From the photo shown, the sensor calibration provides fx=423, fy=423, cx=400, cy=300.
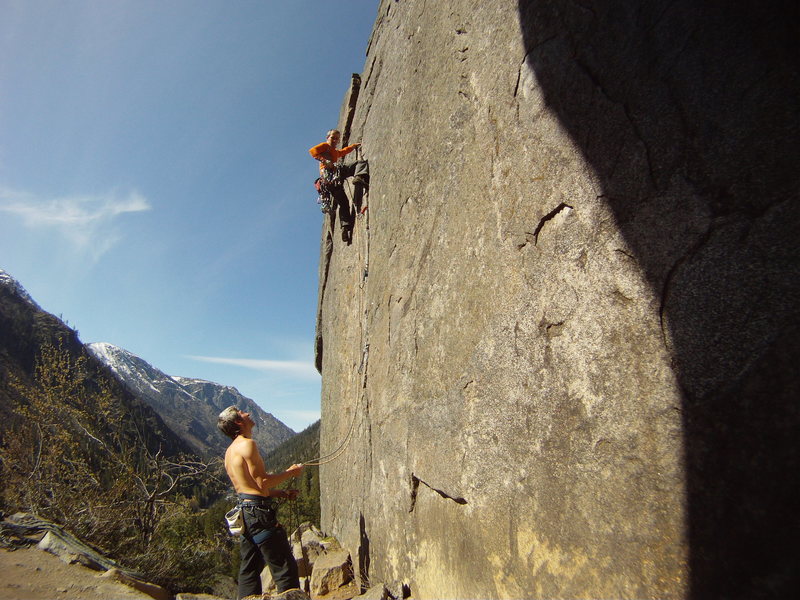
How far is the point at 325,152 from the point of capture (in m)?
6.69

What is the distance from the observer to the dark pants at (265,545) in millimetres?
3320

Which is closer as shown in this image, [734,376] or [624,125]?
[734,376]

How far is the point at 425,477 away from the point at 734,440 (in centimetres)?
203

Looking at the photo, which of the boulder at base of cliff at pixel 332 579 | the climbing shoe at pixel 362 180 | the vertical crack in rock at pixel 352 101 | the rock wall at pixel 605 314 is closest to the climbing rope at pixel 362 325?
the climbing shoe at pixel 362 180

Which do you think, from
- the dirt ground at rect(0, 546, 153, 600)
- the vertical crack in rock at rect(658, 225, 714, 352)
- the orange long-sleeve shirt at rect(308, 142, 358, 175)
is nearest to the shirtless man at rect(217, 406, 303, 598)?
the dirt ground at rect(0, 546, 153, 600)

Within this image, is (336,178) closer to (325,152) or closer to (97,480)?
(325,152)

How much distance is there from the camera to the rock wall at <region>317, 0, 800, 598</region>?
1.56m

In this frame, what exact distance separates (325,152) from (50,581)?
6.05 meters

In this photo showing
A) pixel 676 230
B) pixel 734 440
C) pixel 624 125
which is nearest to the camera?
pixel 734 440

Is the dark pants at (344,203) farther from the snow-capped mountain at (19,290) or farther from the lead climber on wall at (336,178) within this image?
the snow-capped mountain at (19,290)

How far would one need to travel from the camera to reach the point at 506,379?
8.21 ft

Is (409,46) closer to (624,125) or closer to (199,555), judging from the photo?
(624,125)

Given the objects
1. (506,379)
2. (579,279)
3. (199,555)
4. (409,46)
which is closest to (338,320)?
(409,46)

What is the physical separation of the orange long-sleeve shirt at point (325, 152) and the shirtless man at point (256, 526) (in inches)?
179
